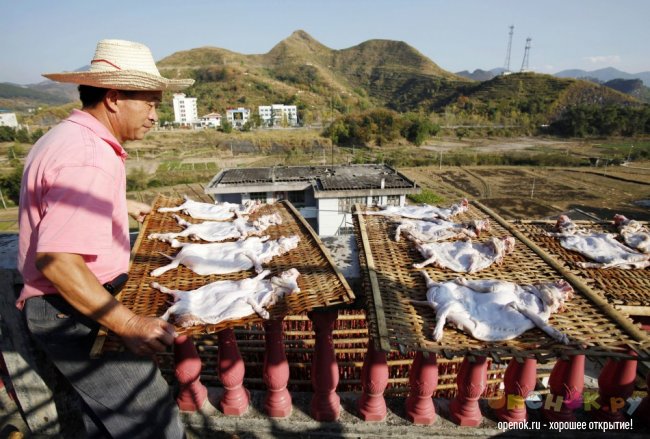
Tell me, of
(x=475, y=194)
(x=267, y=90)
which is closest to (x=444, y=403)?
(x=475, y=194)

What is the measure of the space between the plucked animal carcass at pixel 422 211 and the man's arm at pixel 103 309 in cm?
221

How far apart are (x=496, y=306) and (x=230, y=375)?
66.8 inches

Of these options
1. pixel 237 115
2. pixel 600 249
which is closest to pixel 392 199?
pixel 600 249

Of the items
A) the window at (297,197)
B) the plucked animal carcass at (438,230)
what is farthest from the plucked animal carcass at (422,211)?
the window at (297,197)

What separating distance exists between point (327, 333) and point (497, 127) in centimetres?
8038

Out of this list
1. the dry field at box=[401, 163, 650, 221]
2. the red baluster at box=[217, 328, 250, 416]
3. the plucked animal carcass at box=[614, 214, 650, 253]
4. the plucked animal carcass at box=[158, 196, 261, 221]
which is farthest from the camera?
the dry field at box=[401, 163, 650, 221]

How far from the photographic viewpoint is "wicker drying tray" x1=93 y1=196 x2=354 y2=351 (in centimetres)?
187

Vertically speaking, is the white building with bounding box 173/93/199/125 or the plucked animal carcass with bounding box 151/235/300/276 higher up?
the white building with bounding box 173/93/199/125

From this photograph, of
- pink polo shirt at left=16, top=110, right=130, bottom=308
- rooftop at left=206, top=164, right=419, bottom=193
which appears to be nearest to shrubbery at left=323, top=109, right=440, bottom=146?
rooftop at left=206, top=164, right=419, bottom=193

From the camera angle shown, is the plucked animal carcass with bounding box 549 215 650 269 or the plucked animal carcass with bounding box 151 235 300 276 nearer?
the plucked animal carcass with bounding box 151 235 300 276

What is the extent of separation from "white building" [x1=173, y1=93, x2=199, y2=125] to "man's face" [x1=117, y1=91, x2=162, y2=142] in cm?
7709

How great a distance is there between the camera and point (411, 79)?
396ft

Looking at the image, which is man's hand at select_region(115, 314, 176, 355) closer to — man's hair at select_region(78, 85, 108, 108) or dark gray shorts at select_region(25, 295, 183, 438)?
dark gray shorts at select_region(25, 295, 183, 438)

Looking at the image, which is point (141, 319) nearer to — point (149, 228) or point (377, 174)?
point (149, 228)
